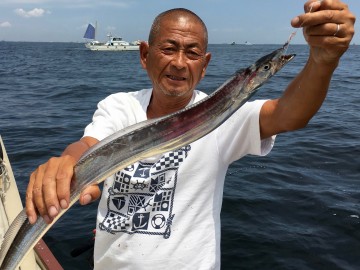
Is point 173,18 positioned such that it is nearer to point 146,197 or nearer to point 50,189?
point 146,197

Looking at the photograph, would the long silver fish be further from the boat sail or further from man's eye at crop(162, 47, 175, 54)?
the boat sail

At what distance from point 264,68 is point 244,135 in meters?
0.74

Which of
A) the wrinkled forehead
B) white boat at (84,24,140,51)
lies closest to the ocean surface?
the wrinkled forehead

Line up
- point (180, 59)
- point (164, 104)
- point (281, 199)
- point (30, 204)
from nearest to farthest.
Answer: point (30, 204) < point (180, 59) < point (164, 104) < point (281, 199)

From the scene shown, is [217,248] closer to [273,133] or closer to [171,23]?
[273,133]

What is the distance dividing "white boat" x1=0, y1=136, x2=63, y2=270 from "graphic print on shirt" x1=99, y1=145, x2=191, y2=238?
7.46 feet

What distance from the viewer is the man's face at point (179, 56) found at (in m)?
2.87

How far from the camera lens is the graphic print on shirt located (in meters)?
2.80

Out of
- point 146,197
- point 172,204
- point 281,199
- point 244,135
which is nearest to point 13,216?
point 146,197

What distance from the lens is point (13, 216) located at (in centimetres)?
534

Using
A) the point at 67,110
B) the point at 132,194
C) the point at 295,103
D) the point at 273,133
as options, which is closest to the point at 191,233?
the point at 132,194

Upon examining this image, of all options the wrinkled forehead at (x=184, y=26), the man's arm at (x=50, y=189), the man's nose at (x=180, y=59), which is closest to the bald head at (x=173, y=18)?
the wrinkled forehead at (x=184, y=26)

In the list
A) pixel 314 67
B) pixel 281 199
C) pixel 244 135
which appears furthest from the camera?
pixel 281 199

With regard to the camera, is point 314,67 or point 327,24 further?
point 314,67
